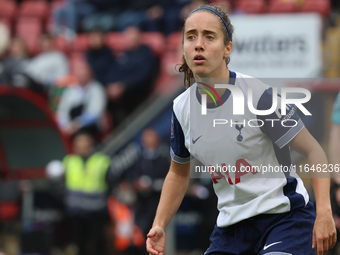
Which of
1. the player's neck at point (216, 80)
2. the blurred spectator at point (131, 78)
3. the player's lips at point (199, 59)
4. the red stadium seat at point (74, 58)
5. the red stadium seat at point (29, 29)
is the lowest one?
the player's neck at point (216, 80)

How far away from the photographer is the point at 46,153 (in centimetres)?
941

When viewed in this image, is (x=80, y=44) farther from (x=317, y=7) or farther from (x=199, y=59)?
(x=199, y=59)

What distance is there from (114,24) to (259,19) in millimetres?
4266

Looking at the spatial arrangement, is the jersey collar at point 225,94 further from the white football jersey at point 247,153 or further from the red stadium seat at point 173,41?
the red stadium seat at point 173,41

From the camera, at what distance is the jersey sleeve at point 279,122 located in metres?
2.63

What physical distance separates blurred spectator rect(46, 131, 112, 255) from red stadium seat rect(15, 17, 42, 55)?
389cm

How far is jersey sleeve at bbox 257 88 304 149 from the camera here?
2.63 metres

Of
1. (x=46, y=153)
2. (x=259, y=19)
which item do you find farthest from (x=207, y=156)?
(x=46, y=153)

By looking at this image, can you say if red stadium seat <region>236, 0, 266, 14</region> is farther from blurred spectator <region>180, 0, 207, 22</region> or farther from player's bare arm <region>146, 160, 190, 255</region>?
player's bare arm <region>146, 160, 190, 255</region>

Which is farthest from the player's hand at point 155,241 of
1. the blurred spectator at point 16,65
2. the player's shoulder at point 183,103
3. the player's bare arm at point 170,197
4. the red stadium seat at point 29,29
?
the red stadium seat at point 29,29

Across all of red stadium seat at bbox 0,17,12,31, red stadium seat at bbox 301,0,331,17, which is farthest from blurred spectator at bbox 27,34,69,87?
red stadium seat at bbox 301,0,331,17

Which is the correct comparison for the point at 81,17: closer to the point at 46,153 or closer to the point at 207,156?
the point at 46,153

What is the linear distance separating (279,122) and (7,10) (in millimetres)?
10209

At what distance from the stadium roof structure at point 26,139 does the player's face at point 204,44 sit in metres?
6.64
